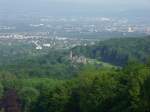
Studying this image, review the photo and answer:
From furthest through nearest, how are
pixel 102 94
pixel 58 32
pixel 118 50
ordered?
1. pixel 58 32
2. pixel 118 50
3. pixel 102 94

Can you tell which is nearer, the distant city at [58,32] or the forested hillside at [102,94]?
the forested hillside at [102,94]

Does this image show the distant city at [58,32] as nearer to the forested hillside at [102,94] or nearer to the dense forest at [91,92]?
the dense forest at [91,92]

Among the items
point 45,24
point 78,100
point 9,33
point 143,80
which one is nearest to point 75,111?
point 78,100

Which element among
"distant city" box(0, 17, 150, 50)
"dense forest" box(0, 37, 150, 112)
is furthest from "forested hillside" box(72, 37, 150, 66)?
"distant city" box(0, 17, 150, 50)

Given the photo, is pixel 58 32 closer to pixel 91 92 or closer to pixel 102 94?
pixel 91 92

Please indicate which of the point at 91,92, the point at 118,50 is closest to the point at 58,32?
the point at 118,50

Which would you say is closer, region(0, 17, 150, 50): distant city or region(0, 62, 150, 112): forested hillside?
region(0, 62, 150, 112): forested hillside

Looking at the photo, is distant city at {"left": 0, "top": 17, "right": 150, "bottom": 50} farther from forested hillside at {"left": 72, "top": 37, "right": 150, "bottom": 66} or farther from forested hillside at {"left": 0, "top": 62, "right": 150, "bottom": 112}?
forested hillside at {"left": 0, "top": 62, "right": 150, "bottom": 112}

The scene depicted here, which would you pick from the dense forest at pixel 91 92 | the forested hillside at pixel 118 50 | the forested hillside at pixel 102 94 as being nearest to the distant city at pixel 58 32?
the forested hillside at pixel 118 50
